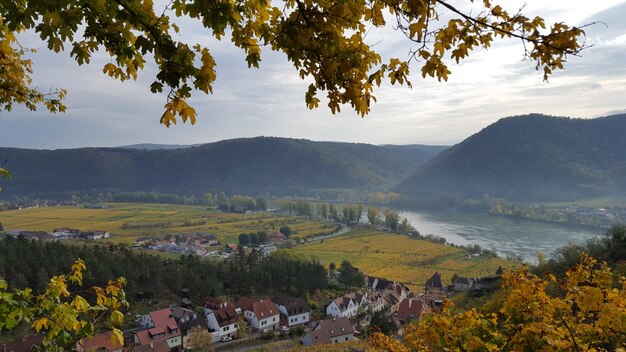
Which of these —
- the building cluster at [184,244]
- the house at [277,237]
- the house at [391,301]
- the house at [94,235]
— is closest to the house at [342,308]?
the house at [391,301]

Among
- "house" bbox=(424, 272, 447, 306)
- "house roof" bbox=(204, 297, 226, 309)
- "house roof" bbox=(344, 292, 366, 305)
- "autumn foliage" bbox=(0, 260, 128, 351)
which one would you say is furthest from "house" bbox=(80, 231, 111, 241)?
"autumn foliage" bbox=(0, 260, 128, 351)

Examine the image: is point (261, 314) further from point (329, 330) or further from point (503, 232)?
point (503, 232)

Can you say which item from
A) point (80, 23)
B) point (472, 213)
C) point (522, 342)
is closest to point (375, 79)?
point (80, 23)

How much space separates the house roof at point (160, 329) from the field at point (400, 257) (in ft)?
83.1

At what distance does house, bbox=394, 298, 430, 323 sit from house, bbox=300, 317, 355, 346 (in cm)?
498

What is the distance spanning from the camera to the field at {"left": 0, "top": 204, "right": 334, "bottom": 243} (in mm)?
78812

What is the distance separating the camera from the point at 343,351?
1902 cm

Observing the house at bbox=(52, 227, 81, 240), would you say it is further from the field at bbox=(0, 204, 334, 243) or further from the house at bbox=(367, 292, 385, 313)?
the house at bbox=(367, 292, 385, 313)

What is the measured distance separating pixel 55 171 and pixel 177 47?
218 metres

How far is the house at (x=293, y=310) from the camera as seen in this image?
32.4 metres

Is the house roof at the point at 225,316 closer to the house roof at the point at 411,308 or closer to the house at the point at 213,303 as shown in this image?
the house at the point at 213,303

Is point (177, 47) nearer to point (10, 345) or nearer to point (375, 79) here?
point (375, 79)

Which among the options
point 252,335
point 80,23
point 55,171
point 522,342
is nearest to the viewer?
point 80,23

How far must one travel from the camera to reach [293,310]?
32.8m
